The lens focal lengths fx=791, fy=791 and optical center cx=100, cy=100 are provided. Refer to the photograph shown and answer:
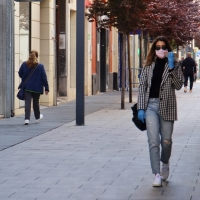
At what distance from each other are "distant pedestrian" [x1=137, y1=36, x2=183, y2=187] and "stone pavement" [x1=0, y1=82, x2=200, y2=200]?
0.53 metres

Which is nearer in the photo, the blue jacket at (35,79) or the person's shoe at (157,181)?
the person's shoe at (157,181)

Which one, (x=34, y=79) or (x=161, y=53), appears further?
(x=34, y=79)

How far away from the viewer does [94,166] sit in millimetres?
10625

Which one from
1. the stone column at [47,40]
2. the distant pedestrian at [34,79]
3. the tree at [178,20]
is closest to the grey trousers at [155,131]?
the distant pedestrian at [34,79]

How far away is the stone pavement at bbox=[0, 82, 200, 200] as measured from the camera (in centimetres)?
855

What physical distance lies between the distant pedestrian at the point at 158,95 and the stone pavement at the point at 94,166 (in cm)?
53

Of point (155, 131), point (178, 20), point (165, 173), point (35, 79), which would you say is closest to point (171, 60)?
point (155, 131)

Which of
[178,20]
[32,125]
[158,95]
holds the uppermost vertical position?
[178,20]

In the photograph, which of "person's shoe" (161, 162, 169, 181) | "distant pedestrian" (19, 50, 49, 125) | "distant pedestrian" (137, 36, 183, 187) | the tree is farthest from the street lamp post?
the tree

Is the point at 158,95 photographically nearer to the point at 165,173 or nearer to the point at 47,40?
the point at 165,173

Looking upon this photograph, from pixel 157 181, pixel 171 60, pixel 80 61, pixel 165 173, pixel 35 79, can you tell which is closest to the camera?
pixel 157 181

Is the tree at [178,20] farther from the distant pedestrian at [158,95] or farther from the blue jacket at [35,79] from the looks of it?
the distant pedestrian at [158,95]

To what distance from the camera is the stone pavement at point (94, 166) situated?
8547 mm

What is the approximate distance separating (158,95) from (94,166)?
1913mm
